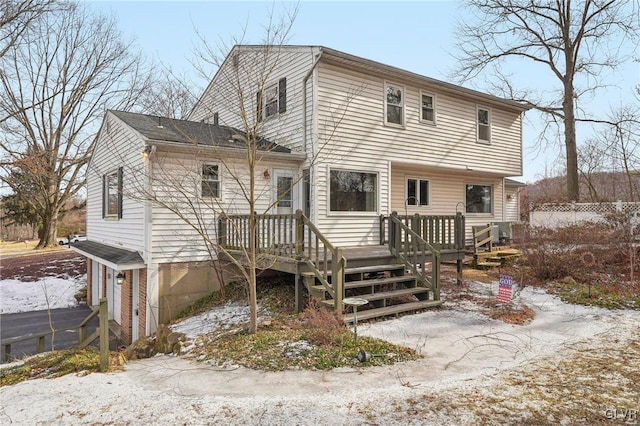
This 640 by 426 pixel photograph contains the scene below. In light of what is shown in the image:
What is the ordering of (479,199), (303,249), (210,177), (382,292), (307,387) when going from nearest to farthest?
(307,387) → (303,249) → (382,292) → (210,177) → (479,199)

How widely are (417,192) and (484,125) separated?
374cm

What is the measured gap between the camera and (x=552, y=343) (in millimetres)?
5941

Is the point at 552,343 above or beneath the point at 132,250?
beneath

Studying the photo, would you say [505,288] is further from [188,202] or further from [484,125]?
[484,125]

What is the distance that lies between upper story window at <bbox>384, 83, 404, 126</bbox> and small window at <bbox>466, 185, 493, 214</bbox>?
5070 mm

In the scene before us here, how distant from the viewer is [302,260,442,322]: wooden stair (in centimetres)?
711

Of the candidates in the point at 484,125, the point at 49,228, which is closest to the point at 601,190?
the point at 484,125

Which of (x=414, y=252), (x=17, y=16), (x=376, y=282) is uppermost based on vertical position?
(x=17, y=16)

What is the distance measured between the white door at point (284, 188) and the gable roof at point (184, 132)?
0.67 m

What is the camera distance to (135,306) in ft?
33.8

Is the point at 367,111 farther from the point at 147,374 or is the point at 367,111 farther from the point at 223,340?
the point at 147,374

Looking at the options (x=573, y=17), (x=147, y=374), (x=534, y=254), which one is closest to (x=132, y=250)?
(x=147, y=374)

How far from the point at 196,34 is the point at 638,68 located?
19.7 metres

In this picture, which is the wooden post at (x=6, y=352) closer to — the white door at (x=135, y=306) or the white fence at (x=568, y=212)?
the white door at (x=135, y=306)
